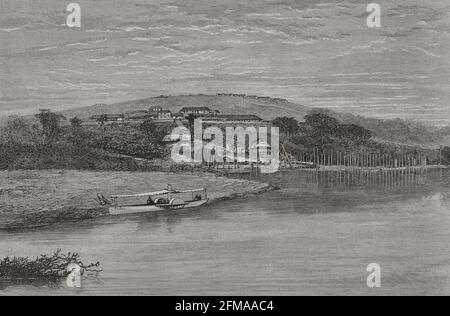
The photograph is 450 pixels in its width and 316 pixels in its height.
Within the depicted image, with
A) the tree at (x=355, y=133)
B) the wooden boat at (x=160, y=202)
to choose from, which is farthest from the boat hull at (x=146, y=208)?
the tree at (x=355, y=133)

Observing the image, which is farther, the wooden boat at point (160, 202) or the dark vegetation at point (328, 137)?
the dark vegetation at point (328, 137)

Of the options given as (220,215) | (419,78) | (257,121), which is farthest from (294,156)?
(419,78)

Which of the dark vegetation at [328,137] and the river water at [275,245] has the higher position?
the dark vegetation at [328,137]

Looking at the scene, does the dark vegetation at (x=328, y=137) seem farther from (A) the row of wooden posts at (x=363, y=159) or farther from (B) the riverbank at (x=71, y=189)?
(B) the riverbank at (x=71, y=189)

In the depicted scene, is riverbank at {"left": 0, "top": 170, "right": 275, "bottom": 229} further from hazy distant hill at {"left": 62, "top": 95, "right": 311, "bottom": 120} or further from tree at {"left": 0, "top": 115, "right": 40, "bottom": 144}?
hazy distant hill at {"left": 62, "top": 95, "right": 311, "bottom": 120}

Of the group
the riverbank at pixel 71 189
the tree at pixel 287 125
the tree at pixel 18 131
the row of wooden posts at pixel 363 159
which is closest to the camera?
the riverbank at pixel 71 189

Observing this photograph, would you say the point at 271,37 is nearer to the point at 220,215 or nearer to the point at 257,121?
the point at 257,121
